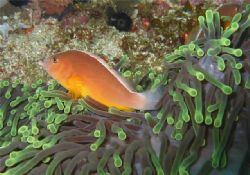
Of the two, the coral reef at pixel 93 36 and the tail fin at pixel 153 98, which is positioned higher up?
the tail fin at pixel 153 98

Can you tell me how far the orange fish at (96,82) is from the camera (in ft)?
7.54

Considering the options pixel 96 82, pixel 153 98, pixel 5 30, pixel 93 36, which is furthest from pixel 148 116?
pixel 5 30

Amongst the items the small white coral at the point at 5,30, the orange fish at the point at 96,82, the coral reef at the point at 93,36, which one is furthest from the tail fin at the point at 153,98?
the small white coral at the point at 5,30

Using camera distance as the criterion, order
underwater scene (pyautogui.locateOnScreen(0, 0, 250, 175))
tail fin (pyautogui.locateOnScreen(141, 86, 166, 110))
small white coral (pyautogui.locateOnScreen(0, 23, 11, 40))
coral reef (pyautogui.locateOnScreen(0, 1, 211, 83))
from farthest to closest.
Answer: small white coral (pyautogui.locateOnScreen(0, 23, 11, 40)) → coral reef (pyautogui.locateOnScreen(0, 1, 211, 83)) → tail fin (pyautogui.locateOnScreen(141, 86, 166, 110)) → underwater scene (pyautogui.locateOnScreen(0, 0, 250, 175))

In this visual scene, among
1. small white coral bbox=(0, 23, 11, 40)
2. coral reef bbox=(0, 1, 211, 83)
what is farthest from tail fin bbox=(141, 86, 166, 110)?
small white coral bbox=(0, 23, 11, 40)

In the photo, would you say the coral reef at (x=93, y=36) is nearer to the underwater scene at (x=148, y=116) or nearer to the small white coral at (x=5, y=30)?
the small white coral at (x=5, y=30)

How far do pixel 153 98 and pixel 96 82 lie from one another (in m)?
0.39

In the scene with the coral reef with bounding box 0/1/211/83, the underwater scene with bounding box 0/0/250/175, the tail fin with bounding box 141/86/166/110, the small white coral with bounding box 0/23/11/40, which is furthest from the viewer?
the small white coral with bounding box 0/23/11/40

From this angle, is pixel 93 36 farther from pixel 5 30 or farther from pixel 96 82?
pixel 96 82

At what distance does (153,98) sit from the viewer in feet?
7.54

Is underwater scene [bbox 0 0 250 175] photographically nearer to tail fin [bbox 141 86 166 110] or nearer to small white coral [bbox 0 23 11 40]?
tail fin [bbox 141 86 166 110]

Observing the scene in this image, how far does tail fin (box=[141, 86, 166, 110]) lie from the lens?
2291 millimetres

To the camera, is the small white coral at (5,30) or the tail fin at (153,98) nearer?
the tail fin at (153,98)

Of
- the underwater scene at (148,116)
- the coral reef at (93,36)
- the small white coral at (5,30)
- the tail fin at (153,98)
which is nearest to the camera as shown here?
the underwater scene at (148,116)
